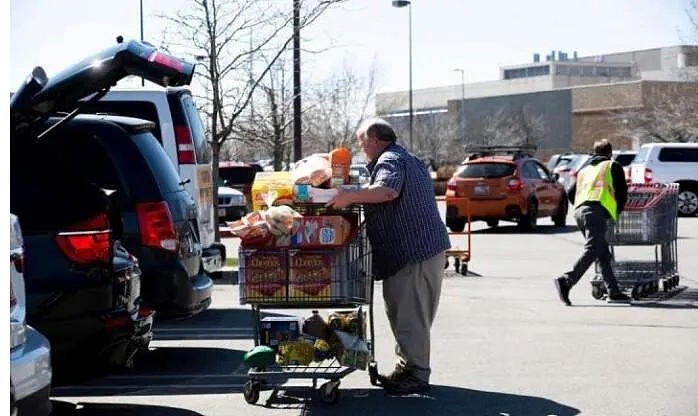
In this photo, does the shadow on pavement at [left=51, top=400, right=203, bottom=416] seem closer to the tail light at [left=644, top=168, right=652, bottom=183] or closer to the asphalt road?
the asphalt road

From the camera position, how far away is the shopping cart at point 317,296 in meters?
8.06

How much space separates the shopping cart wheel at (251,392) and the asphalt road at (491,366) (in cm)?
6

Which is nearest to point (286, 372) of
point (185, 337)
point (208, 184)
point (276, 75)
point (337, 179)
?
point (337, 179)

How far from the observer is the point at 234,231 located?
8008 millimetres

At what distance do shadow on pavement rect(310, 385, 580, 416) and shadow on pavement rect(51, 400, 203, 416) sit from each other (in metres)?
0.93

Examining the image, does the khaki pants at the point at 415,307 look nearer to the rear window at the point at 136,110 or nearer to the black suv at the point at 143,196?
the black suv at the point at 143,196

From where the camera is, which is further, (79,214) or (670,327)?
(670,327)

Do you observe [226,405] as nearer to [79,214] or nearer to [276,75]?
[79,214]

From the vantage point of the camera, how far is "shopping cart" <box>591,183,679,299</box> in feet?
44.7

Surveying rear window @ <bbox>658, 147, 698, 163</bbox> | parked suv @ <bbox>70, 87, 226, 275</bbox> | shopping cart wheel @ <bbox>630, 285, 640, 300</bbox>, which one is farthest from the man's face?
rear window @ <bbox>658, 147, 698, 163</bbox>

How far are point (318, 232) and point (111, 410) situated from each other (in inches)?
71.5

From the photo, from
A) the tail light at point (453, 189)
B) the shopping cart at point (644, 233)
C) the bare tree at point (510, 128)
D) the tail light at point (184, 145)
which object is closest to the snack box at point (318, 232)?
the tail light at point (184, 145)

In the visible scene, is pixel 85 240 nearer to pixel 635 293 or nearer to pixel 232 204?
pixel 635 293

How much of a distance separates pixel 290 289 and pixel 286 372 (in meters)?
0.56
